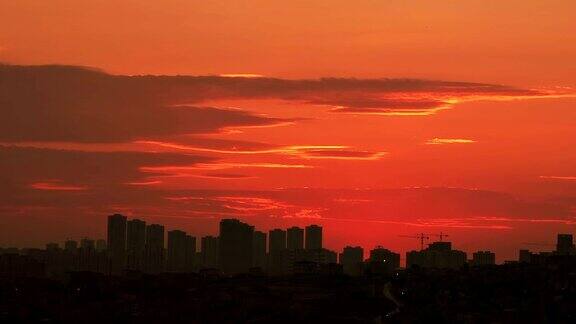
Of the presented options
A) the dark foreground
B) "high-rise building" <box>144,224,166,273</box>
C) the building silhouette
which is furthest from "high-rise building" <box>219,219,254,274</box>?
the dark foreground

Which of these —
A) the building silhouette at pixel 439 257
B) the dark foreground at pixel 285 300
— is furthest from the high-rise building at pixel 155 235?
the dark foreground at pixel 285 300

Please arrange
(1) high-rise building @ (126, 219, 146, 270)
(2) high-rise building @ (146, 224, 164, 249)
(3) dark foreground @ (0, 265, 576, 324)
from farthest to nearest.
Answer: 1. (2) high-rise building @ (146, 224, 164, 249)
2. (1) high-rise building @ (126, 219, 146, 270)
3. (3) dark foreground @ (0, 265, 576, 324)

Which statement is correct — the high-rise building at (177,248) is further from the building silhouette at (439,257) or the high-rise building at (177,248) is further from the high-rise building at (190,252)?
the building silhouette at (439,257)

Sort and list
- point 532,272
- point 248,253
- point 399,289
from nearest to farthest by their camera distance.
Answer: point 532,272 < point 399,289 < point 248,253

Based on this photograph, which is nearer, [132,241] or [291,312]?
[291,312]

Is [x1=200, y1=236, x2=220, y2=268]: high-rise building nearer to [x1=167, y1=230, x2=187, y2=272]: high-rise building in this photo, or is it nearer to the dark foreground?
[x1=167, y1=230, x2=187, y2=272]: high-rise building

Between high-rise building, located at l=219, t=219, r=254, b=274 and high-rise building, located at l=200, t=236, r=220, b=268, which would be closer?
high-rise building, located at l=219, t=219, r=254, b=274

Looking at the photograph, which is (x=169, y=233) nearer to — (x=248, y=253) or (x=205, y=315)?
(x=248, y=253)

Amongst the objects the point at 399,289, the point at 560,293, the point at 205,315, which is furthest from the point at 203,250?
the point at 205,315
